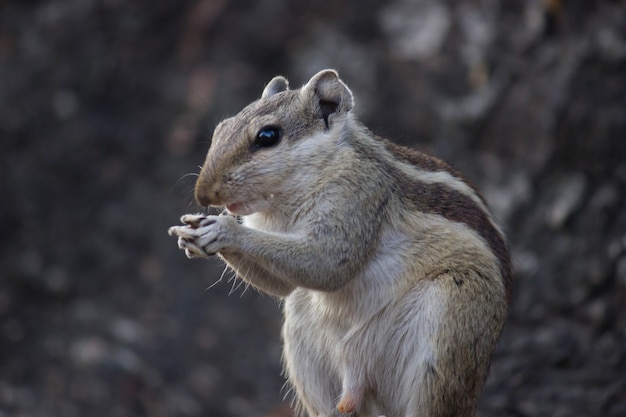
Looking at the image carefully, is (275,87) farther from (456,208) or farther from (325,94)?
(456,208)

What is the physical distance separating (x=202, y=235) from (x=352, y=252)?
827mm

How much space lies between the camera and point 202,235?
4.52 m

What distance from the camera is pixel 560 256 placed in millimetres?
7676

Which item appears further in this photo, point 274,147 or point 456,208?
point 456,208

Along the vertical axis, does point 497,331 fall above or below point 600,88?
below

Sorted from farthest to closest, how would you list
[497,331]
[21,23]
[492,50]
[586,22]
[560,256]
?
[21,23], [492,50], [586,22], [560,256], [497,331]

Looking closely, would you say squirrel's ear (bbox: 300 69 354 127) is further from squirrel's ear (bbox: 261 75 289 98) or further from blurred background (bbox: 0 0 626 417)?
blurred background (bbox: 0 0 626 417)

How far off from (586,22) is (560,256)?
2.23 m

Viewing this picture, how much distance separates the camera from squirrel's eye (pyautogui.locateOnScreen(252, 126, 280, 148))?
15.9 feet

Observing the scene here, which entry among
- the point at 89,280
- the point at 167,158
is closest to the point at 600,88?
the point at 167,158

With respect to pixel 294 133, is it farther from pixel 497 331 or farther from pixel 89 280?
pixel 89 280

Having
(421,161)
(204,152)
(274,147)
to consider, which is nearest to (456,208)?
(421,161)

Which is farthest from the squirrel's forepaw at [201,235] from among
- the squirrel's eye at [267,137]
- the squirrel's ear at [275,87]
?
the squirrel's ear at [275,87]

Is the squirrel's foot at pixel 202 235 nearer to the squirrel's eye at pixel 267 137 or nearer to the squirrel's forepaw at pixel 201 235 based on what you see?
the squirrel's forepaw at pixel 201 235
